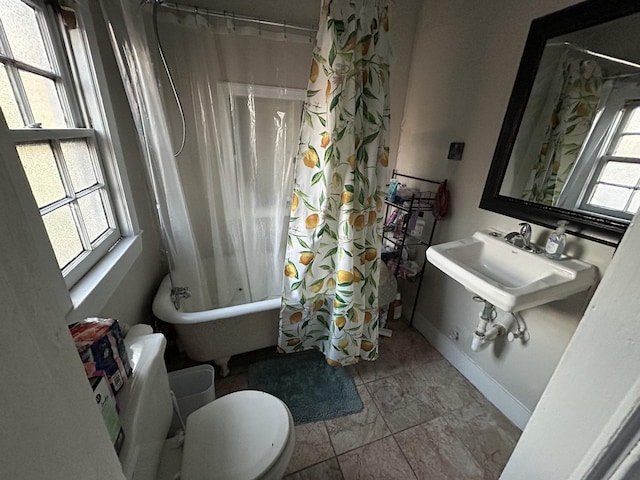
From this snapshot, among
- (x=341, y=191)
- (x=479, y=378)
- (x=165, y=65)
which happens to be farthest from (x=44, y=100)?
(x=479, y=378)

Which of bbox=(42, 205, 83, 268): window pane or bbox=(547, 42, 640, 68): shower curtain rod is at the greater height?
bbox=(547, 42, 640, 68): shower curtain rod

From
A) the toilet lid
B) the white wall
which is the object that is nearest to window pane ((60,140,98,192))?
the toilet lid

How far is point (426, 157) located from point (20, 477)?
2.13 meters

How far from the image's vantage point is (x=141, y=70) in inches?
46.7

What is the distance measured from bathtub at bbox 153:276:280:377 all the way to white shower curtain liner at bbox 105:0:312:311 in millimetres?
223

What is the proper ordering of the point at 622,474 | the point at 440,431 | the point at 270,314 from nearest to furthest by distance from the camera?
the point at 622,474
the point at 440,431
the point at 270,314

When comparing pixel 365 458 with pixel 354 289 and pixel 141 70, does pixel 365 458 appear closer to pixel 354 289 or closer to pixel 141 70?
pixel 354 289

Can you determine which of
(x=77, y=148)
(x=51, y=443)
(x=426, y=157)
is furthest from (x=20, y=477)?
(x=426, y=157)

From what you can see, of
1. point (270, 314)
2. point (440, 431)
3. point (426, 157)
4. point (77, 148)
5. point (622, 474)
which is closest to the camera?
point (622, 474)

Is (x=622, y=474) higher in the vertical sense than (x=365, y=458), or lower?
higher

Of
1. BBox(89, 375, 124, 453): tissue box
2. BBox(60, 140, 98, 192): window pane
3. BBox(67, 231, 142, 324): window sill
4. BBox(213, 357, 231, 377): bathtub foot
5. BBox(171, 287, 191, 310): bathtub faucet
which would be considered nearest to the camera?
BBox(89, 375, 124, 453): tissue box

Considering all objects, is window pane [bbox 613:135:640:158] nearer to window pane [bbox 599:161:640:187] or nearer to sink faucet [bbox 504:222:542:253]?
window pane [bbox 599:161:640:187]

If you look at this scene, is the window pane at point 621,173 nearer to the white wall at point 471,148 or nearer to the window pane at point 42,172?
the white wall at point 471,148

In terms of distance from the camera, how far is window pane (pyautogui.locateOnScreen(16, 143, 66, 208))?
77cm
